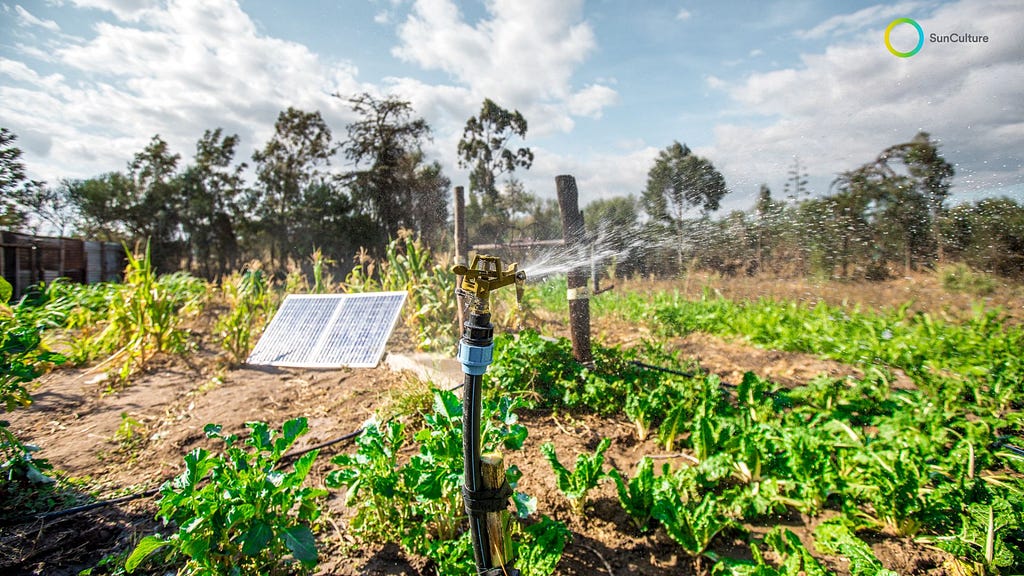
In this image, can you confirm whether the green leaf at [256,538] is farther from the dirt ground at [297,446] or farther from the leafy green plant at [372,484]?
the dirt ground at [297,446]

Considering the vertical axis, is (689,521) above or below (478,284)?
below

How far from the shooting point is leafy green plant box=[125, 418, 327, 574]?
139 centimetres

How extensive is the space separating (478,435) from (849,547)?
1398 mm

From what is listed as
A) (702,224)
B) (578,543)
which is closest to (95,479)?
(578,543)

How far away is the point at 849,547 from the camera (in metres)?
1.56

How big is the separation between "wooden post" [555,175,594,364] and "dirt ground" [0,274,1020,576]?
2.43ft

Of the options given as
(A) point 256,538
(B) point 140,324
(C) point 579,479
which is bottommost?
(C) point 579,479

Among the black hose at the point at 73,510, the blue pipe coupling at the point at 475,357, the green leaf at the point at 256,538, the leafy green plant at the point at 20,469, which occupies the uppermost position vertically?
the blue pipe coupling at the point at 475,357

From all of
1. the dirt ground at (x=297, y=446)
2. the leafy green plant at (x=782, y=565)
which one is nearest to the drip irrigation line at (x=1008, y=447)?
the dirt ground at (x=297, y=446)

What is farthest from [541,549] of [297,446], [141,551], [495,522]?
[297,446]

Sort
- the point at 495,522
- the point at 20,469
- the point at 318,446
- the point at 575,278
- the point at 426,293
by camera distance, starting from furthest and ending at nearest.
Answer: the point at 426,293, the point at 575,278, the point at 318,446, the point at 20,469, the point at 495,522

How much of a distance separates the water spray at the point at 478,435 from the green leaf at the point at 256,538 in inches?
25.9

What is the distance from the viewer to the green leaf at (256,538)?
1.37 m

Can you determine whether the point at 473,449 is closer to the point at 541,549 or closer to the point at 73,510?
the point at 541,549
